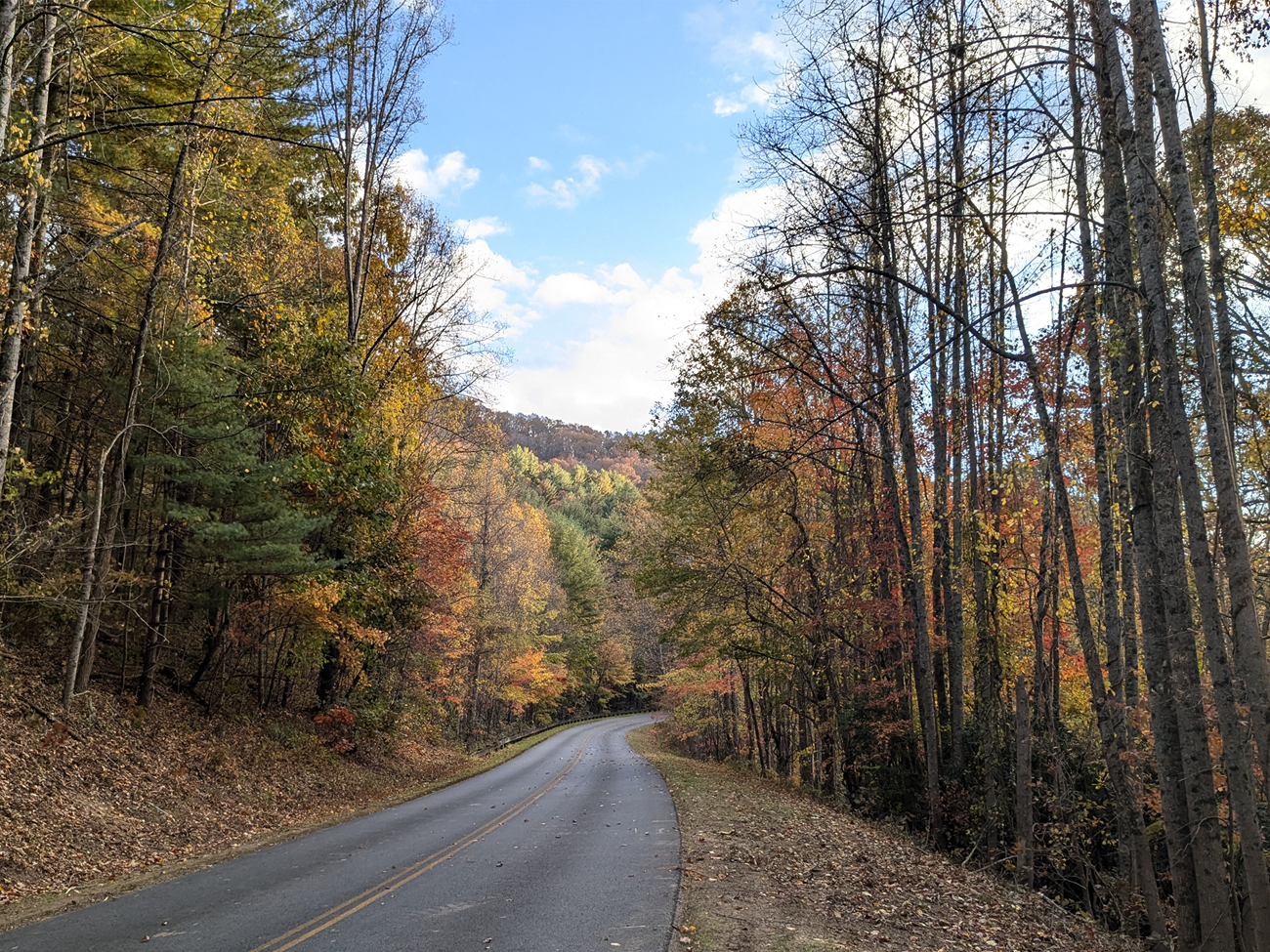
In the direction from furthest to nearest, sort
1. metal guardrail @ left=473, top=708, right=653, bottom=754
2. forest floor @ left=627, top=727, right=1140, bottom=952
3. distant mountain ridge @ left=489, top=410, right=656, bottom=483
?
distant mountain ridge @ left=489, top=410, right=656, bottom=483
metal guardrail @ left=473, top=708, right=653, bottom=754
forest floor @ left=627, top=727, right=1140, bottom=952

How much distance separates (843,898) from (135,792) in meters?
10.5

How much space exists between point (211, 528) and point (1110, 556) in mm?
14793

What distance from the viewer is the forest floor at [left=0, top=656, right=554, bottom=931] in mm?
8484

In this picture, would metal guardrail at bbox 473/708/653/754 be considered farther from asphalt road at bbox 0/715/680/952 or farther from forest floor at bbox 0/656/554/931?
asphalt road at bbox 0/715/680/952

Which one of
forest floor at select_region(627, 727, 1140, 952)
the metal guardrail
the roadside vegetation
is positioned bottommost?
the metal guardrail

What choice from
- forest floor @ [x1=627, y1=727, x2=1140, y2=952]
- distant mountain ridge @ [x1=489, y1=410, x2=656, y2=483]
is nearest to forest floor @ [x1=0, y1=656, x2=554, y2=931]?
forest floor @ [x1=627, y1=727, x2=1140, y2=952]

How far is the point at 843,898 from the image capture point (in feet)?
26.7

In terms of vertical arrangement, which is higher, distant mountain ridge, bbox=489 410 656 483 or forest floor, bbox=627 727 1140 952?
distant mountain ridge, bbox=489 410 656 483

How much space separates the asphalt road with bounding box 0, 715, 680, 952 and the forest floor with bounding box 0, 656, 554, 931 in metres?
0.87

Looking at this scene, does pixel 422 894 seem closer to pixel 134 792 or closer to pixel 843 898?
pixel 843 898

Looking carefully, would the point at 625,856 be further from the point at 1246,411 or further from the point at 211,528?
the point at 1246,411

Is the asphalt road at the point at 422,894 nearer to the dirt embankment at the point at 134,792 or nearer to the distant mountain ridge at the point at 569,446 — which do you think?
the dirt embankment at the point at 134,792

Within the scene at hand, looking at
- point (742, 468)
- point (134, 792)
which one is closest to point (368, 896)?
point (134, 792)

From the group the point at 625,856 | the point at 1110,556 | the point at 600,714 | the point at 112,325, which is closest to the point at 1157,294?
the point at 1110,556
